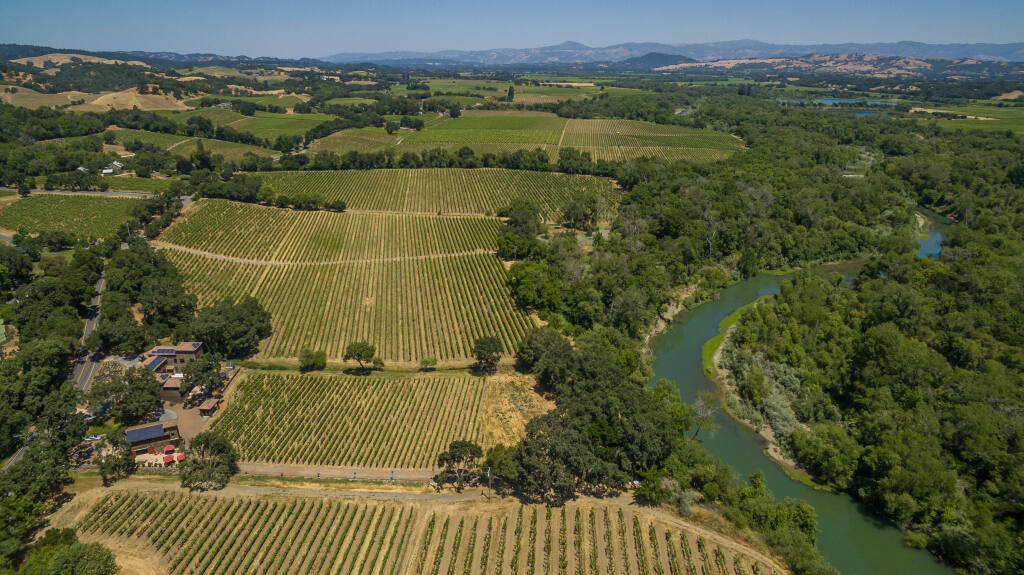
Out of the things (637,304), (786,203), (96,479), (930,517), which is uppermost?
(786,203)

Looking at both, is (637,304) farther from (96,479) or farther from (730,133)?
(730,133)

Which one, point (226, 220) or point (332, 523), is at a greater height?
point (226, 220)

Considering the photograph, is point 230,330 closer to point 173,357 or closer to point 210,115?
point 173,357

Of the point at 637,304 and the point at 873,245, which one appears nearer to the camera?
the point at 637,304

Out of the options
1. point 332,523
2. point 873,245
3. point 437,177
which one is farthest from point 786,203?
point 332,523

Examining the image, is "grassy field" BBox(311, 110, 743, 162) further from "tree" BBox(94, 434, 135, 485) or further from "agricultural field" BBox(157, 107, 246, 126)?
"tree" BBox(94, 434, 135, 485)

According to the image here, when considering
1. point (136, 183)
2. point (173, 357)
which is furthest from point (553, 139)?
point (173, 357)
